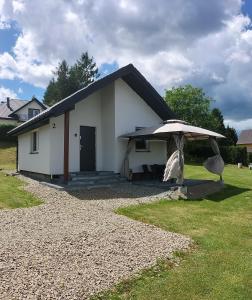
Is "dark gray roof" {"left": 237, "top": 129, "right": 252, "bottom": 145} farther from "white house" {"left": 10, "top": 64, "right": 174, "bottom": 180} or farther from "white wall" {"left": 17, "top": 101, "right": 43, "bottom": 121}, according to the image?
"white house" {"left": 10, "top": 64, "right": 174, "bottom": 180}

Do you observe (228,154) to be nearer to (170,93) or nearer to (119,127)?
(170,93)

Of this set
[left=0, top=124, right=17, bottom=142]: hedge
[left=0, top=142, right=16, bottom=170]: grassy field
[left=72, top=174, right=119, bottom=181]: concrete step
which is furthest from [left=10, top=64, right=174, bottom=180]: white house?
[left=0, top=124, right=17, bottom=142]: hedge

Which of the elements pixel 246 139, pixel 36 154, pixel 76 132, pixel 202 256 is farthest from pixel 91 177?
pixel 246 139

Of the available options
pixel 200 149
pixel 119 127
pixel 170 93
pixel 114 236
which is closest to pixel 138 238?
pixel 114 236

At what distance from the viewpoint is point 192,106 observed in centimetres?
3975

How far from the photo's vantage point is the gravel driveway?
15.1 ft

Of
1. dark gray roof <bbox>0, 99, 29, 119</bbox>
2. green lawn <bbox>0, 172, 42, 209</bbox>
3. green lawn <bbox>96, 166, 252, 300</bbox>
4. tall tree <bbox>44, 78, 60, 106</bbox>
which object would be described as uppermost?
tall tree <bbox>44, 78, 60, 106</bbox>

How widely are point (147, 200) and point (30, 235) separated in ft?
16.9

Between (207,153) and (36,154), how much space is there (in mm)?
20751

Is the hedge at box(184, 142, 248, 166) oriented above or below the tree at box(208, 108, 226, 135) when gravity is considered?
below

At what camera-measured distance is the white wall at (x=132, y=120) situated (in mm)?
15875

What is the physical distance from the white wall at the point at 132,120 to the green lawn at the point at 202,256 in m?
5.45

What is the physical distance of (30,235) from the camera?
675cm

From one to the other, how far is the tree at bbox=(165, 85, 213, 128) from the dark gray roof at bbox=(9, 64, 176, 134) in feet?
70.6
